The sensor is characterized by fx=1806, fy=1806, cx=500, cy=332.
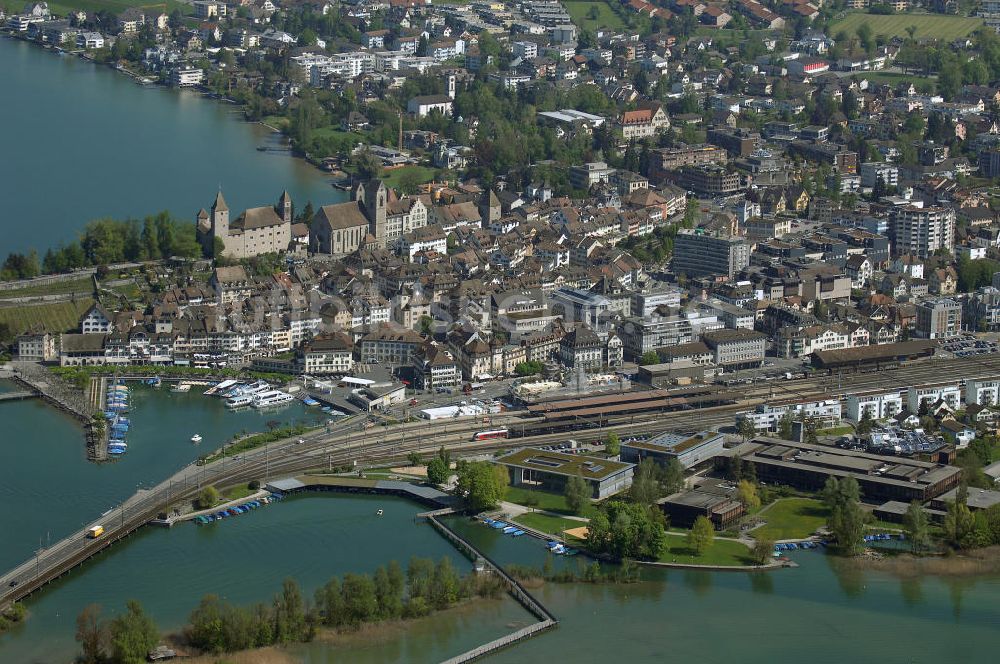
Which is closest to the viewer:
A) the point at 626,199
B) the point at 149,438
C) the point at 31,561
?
the point at 31,561

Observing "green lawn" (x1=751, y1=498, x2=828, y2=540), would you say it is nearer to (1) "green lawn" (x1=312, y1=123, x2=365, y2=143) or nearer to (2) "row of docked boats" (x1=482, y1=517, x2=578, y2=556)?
(2) "row of docked boats" (x1=482, y1=517, x2=578, y2=556)

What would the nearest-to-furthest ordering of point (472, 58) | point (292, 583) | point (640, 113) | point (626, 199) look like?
point (292, 583) → point (626, 199) → point (640, 113) → point (472, 58)

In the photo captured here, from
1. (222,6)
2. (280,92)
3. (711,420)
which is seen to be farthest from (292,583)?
(222,6)

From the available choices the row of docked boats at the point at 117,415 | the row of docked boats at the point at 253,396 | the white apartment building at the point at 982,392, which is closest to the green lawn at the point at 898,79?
the white apartment building at the point at 982,392

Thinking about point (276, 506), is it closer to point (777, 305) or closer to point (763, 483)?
point (763, 483)

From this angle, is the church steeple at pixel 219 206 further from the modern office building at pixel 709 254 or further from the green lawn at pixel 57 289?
the modern office building at pixel 709 254
